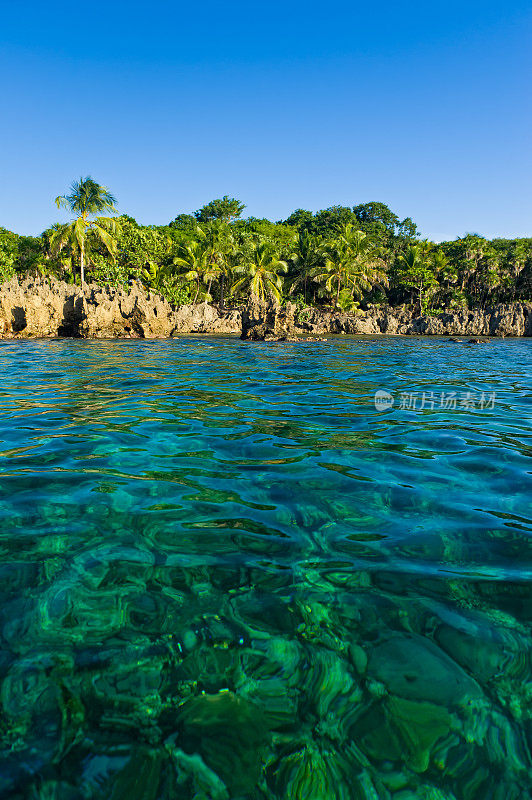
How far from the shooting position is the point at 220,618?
1.94m

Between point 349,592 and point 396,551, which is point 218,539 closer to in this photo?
point 349,592

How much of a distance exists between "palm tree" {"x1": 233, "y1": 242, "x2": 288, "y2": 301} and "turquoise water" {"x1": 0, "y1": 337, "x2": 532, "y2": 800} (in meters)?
34.1

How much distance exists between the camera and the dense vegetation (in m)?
32.6

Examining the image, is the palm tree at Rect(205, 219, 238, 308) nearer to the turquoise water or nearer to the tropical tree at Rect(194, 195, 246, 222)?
the tropical tree at Rect(194, 195, 246, 222)

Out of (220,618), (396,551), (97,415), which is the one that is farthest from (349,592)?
(97,415)

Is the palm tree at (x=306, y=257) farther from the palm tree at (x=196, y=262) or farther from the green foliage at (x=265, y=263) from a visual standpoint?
the palm tree at (x=196, y=262)

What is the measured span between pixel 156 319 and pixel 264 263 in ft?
51.9

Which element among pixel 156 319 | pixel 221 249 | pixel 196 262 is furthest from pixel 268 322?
pixel 221 249

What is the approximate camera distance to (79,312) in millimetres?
23594

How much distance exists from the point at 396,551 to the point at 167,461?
90.4 inches

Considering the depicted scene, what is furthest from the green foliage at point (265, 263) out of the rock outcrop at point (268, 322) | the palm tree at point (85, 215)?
the rock outcrop at point (268, 322)

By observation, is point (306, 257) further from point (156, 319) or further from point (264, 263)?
point (156, 319)

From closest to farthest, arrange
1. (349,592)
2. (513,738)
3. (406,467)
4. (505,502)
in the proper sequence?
1. (513,738)
2. (349,592)
3. (505,502)
4. (406,467)

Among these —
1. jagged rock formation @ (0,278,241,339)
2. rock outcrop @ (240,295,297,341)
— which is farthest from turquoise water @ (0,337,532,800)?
rock outcrop @ (240,295,297,341)
